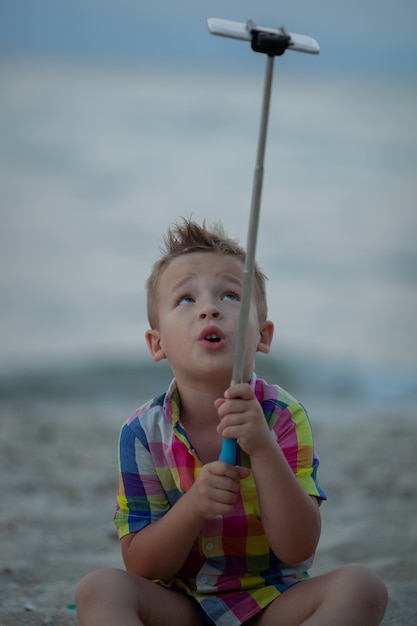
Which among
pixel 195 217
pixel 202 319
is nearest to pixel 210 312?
pixel 202 319

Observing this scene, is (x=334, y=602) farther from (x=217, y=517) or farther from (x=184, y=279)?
(x=184, y=279)

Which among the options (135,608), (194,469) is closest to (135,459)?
(194,469)

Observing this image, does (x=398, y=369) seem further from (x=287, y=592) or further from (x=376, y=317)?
(x=287, y=592)

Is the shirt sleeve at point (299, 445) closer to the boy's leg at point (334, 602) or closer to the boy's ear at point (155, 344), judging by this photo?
the boy's leg at point (334, 602)

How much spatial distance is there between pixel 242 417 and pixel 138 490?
43 centimetres

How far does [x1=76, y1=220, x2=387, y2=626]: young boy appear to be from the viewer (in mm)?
1997

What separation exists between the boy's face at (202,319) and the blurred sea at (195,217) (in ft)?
13.5

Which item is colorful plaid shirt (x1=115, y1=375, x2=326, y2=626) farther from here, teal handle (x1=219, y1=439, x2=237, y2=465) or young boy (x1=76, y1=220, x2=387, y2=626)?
teal handle (x1=219, y1=439, x2=237, y2=465)

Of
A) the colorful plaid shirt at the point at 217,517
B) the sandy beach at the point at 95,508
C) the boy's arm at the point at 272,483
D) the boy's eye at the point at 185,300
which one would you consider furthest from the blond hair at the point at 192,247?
the sandy beach at the point at 95,508

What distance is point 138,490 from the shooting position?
7.18 feet

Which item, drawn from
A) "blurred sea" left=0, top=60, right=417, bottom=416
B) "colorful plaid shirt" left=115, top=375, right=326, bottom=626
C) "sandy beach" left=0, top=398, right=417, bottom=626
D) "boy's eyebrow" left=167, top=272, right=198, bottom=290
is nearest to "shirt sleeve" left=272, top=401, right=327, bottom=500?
"colorful plaid shirt" left=115, top=375, right=326, bottom=626

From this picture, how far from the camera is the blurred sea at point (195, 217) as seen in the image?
24.0 ft

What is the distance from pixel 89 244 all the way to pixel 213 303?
307 inches

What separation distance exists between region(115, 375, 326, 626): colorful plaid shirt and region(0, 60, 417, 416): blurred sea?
4.08 meters
